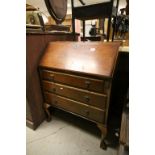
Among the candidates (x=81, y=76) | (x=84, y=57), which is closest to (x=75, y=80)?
(x=81, y=76)

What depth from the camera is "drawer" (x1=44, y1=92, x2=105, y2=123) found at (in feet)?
3.92

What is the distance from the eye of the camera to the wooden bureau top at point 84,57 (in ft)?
3.41

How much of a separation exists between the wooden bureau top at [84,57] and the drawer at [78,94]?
0.66ft

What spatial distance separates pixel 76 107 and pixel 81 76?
36 cm

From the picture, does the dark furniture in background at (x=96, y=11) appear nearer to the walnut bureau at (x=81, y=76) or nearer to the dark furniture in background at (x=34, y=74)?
the dark furniture in background at (x=34, y=74)

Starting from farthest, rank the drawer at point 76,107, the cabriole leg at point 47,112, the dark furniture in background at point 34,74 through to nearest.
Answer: the cabriole leg at point 47,112
the dark furniture in background at point 34,74
the drawer at point 76,107

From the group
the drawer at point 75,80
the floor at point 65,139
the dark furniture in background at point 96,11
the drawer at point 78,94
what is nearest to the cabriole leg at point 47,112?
the floor at point 65,139

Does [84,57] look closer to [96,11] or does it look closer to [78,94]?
[78,94]

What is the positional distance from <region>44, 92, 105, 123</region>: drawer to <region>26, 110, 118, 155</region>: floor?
32 cm
